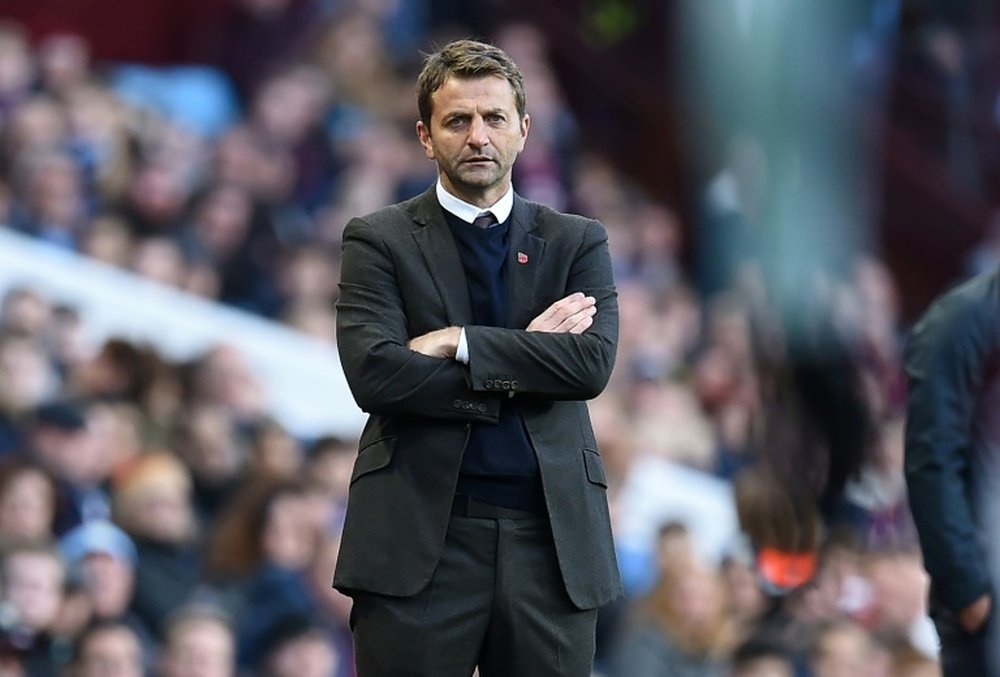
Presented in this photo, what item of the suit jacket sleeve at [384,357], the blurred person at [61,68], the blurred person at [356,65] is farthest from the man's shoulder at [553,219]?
the blurred person at [356,65]

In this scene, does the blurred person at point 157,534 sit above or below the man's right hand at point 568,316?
below

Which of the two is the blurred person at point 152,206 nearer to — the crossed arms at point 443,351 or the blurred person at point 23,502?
the blurred person at point 23,502

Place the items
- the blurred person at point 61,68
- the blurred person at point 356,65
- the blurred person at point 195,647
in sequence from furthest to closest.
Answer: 1. the blurred person at point 356,65
2. the blurred person at point 61,68
3. the blurred person at point 195,647

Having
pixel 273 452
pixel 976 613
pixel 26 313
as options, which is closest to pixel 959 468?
pixel 976 613

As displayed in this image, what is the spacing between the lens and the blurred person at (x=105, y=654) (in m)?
5.94

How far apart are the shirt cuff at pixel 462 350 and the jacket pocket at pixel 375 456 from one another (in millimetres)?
195

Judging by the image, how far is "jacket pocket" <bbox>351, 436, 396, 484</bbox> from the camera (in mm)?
3723

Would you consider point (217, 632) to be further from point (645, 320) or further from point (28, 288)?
point (645, 320)

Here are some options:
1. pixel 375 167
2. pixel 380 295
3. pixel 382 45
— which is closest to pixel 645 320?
pixel 375 167

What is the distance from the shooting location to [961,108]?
13039mm

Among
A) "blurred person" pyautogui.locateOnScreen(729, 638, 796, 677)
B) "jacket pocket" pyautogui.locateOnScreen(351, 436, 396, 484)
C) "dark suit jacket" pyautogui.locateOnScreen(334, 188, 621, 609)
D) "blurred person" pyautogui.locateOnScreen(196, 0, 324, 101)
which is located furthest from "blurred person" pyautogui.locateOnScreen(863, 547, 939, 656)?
"blurred person" pyautogui.locateOnScreen(196, 0, 324, 101)

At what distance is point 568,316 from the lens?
3793mm

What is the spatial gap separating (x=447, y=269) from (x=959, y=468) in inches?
55.6

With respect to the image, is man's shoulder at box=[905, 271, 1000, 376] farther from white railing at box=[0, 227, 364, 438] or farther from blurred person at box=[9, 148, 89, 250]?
blurred person at box=[9, 148, 89, 250]
